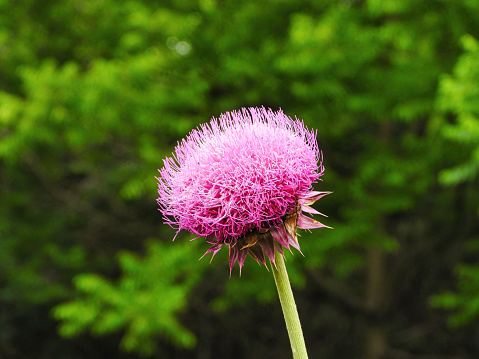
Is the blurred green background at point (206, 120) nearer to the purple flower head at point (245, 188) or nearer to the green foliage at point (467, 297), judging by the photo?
the green foliage at point (467, 297)

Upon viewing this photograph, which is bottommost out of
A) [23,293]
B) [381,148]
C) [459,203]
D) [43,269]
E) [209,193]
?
[209,193]

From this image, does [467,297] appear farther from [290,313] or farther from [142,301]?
[290,313]

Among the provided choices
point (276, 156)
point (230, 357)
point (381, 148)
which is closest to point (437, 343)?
point (230, 357)

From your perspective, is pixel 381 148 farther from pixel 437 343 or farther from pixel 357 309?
pixel 437 343

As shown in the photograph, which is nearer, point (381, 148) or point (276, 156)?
point (276, 156)

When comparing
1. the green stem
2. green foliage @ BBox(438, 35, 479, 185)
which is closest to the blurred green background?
green foliage @ BBox(438, 35, 479, 185)

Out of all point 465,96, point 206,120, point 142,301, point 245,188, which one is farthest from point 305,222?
point 206,120
